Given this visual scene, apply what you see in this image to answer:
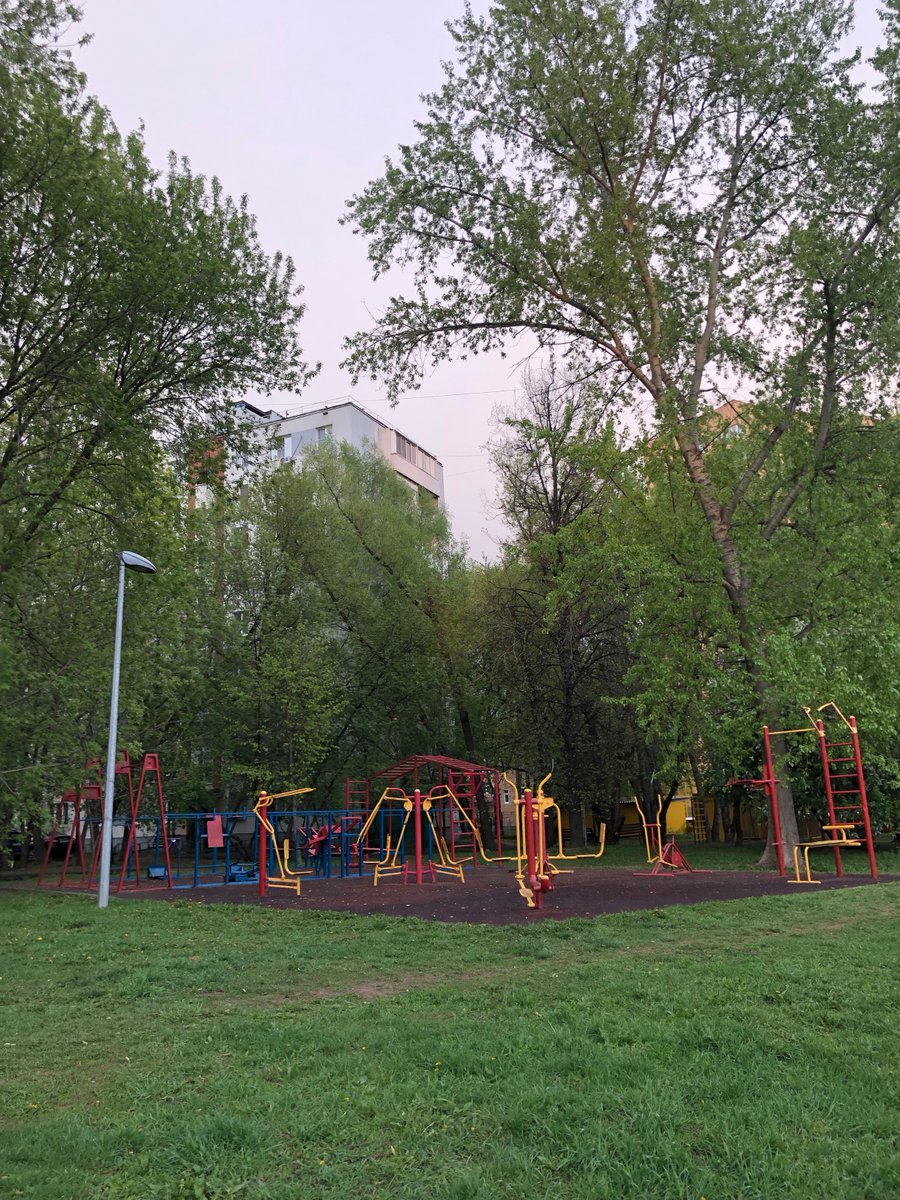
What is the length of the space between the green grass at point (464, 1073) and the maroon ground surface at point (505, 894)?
10.4 feet

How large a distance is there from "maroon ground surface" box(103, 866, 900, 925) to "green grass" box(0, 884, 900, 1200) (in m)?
3.17

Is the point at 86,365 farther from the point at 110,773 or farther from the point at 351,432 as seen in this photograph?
the point at 351,432

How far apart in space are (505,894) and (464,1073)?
32.4 ft

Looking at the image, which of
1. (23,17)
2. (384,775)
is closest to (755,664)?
(384,775)

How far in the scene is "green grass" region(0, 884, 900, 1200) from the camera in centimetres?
340

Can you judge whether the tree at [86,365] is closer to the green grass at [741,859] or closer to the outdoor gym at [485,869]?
the outdoor gym at [485,869]

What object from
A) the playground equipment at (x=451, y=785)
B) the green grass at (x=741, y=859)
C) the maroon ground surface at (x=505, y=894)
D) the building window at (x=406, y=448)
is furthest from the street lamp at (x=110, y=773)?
the building window at (x=406, y=448)

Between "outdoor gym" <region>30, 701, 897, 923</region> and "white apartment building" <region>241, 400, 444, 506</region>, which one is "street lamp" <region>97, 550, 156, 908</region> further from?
"white apartment building" <region>241, 400, 444, 506</region>

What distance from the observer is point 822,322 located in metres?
17.2

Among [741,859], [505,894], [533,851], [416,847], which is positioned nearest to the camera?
[533,851]

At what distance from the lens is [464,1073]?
14.9ft

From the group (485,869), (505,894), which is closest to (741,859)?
(485,869)

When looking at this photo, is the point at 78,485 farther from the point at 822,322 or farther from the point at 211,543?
the point at 822,322

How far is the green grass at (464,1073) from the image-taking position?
3.40 m
